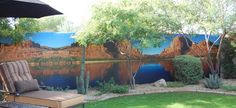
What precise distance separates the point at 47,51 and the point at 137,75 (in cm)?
402

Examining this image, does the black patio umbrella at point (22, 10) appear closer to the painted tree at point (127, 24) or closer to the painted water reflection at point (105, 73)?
the painted tree at point (127, 24)

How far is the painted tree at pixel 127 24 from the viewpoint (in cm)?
970

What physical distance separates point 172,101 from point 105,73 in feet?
11.0

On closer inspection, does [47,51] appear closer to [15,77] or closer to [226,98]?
[15,77]

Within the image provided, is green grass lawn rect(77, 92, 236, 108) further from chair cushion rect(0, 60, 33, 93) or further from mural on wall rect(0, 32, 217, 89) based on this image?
mural on wall rect(0, 32, 217, 89)

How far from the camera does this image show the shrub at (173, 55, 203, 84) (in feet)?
40.2

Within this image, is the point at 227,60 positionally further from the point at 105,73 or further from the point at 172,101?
the point at 172,101

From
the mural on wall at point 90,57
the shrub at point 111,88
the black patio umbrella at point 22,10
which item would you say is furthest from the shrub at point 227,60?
the black patio umbrella at point 22,10

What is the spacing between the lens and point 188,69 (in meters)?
12.3

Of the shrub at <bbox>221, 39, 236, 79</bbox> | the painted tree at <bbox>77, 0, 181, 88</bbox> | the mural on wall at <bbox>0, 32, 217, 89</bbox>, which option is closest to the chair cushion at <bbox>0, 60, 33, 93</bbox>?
the mural on wall at <bbox>0, 32, 217, 89</bbox>

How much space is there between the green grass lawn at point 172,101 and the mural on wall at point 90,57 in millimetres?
2224

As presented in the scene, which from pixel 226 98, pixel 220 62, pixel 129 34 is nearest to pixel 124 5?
pixel 129 34

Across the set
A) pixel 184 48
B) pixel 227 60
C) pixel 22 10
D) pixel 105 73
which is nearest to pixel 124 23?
pixel 105 73

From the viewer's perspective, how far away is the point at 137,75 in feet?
41.8
